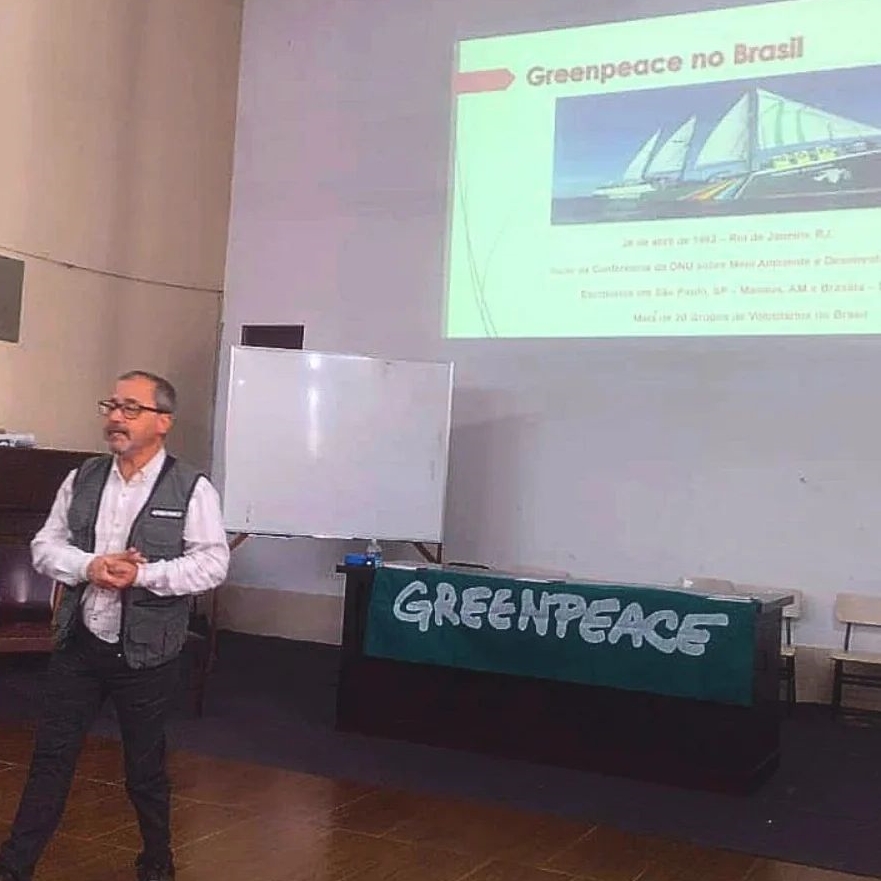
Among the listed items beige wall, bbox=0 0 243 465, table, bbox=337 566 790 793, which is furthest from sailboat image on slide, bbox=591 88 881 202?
beige wall, bbox=0 0 243 465

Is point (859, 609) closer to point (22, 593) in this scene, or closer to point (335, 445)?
point (335, 445)

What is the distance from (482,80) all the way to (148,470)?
15.5ft

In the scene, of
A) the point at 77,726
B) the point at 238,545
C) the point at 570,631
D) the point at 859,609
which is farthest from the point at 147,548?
the point at 859,609

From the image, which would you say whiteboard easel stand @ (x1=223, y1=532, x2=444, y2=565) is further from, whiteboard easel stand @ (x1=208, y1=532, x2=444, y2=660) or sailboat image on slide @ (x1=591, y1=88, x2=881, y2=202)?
sailboat image on slide @ (x1=591, y1=88, x2=881, y2=202)

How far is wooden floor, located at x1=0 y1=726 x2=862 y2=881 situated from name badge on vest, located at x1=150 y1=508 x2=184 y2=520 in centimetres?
105

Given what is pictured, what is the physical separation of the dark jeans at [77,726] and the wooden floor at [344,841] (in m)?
0.40

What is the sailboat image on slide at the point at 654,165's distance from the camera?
21.1ft

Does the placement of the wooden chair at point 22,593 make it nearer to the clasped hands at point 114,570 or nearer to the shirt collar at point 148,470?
the shirt collar at point 148,470

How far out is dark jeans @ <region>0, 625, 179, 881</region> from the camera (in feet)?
9.34

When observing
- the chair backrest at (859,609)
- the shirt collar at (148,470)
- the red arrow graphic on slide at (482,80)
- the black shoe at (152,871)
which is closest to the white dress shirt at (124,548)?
the shirt collar at (148,470)

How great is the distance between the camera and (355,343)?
7453mm

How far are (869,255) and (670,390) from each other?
1.24 metres

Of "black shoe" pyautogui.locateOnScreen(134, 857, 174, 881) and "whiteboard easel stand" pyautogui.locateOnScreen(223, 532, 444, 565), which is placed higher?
"whiteboard easel stand" pyautogui.locateOnScreen(223, 532, 444, 565)

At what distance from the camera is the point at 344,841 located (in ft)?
11.9
